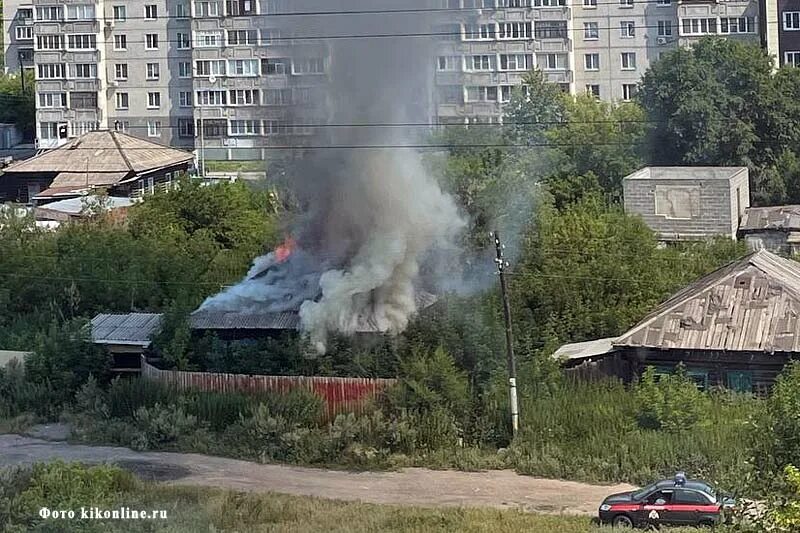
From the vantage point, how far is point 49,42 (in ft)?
157

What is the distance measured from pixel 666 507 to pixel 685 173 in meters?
17.5

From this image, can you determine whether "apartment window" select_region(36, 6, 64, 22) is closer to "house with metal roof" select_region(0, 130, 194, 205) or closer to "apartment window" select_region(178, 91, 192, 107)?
"apartment window" select_region(178, 91, 192, 107)

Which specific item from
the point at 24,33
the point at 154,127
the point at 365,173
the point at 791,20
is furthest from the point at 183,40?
the point at 365,173

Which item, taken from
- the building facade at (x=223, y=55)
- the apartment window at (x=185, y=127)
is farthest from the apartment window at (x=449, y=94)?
the apartment window at (x=185, y=127)

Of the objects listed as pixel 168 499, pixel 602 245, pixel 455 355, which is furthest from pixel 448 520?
pixel 602 245

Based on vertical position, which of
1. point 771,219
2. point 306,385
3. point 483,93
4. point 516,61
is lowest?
point 306,385

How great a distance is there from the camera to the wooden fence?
17.9 metres

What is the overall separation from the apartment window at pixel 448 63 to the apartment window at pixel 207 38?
2465 cm

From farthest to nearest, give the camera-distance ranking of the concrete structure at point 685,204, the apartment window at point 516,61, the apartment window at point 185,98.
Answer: the apartment window at point 185,98 < the apartment window at point 516,61 < the concrete structure at point 685,204

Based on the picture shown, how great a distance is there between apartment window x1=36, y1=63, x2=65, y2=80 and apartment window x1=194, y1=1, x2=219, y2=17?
6.05 meters

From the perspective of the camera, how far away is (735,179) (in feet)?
99.3

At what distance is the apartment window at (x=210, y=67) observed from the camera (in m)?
45.0

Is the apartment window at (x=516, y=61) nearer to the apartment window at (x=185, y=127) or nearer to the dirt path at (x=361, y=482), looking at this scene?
the apartment window at (x=185, y=127)

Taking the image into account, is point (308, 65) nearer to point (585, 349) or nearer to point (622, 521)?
point (585, 349)
